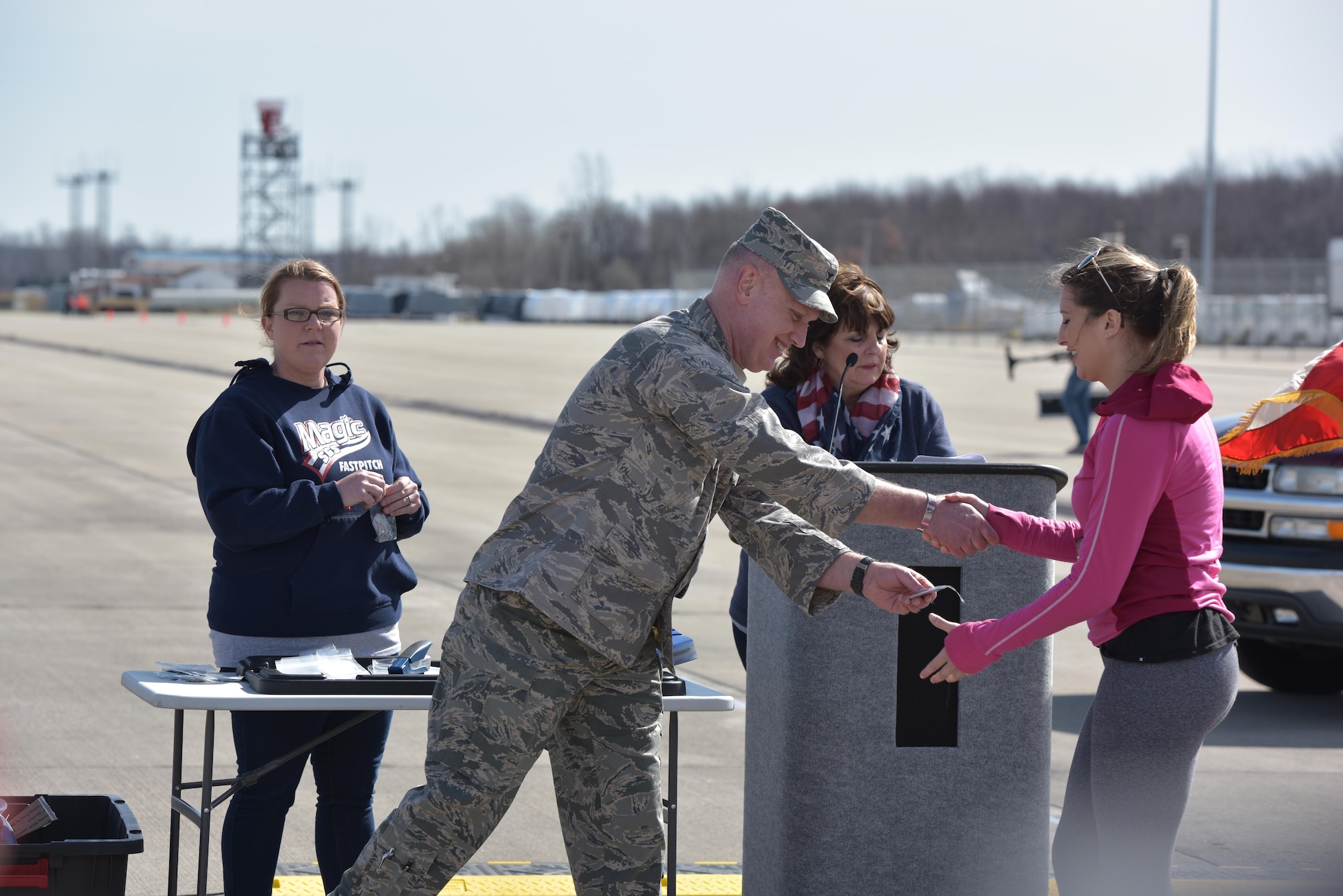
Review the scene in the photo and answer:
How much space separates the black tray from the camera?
3613 millimetres

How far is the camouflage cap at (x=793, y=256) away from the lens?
3195 millimetres

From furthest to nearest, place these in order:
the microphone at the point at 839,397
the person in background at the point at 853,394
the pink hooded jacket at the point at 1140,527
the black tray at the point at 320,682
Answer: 1. the person in background at the point at 853,394
2. the microphone at the point at 839,397
3. the black tray at the point at 320,682
4. the pink hooded jacket at the point at 1140,527

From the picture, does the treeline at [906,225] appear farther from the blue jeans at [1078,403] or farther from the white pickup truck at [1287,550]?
A: the white pickup truck at [1287,550]

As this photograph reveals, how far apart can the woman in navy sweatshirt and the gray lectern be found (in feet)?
3.68

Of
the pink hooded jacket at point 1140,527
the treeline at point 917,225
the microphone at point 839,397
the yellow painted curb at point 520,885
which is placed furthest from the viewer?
the treeline at point 917,225

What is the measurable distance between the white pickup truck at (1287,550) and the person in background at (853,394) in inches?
118

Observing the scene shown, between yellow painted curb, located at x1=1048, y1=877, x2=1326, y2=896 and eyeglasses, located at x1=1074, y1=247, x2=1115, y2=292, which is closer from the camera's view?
eyeglasses, located at x1=1074, y1=247, x2=1115, y2=292

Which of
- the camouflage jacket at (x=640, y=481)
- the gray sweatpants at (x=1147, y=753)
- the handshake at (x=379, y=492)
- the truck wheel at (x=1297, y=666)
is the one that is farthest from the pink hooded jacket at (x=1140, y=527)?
the truck wheel at (x=1297, y=666)

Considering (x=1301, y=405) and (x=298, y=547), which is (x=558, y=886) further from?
(x=1301, y=405)

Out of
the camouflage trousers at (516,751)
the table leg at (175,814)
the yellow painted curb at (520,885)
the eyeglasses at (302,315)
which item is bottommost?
the yellow painted curb at (520,885)

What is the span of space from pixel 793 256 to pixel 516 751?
1.22 m

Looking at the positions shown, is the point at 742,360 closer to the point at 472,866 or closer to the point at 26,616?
the point at 472,866

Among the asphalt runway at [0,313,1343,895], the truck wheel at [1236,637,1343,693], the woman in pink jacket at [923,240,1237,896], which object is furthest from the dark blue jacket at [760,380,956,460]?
the truck wheel at [1236,637,1343,693]

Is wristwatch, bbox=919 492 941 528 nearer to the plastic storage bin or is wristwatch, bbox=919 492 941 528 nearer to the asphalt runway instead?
the asphalt runway
